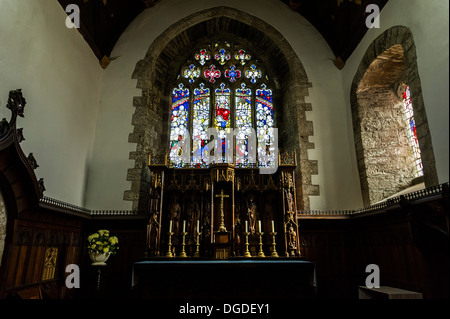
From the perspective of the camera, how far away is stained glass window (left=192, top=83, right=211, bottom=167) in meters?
8.31

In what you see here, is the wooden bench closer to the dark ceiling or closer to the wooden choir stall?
the wooden choir stall

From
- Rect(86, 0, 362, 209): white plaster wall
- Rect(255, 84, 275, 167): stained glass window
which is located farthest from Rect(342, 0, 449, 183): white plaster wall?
Rect(255, 84, 275, 167): stained glass window

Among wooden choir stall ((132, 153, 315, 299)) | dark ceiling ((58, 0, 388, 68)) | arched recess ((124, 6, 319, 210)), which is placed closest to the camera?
wooden choir stall ((132, 153, 315, 299))

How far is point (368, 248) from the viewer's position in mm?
6328

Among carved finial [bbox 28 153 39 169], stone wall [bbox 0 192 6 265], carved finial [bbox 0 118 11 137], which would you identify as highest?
carved finial [bbox 0 118 11 137]

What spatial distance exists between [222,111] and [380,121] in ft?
13.1

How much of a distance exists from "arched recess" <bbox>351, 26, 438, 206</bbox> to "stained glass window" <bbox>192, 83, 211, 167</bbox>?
3.76 metres

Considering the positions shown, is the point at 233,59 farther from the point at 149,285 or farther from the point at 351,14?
the point at 149,285

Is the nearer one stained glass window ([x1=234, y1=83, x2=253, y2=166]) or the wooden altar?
the wooden altar

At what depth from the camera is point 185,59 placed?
31.0 feet

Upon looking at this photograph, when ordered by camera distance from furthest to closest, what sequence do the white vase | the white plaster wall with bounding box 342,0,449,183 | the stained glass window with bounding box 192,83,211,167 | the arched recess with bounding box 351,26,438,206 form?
the stained glass window with bounding box 192,83,211,167, the arched recess with bounding box 351,26,438,206, the white vase, the white plaster wall with bounding box 342,0,449,183

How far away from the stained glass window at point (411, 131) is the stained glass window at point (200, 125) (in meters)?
4.82

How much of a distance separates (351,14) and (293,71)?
1.86 m

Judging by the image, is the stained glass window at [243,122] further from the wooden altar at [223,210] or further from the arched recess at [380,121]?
the arched recess at [380,121]
